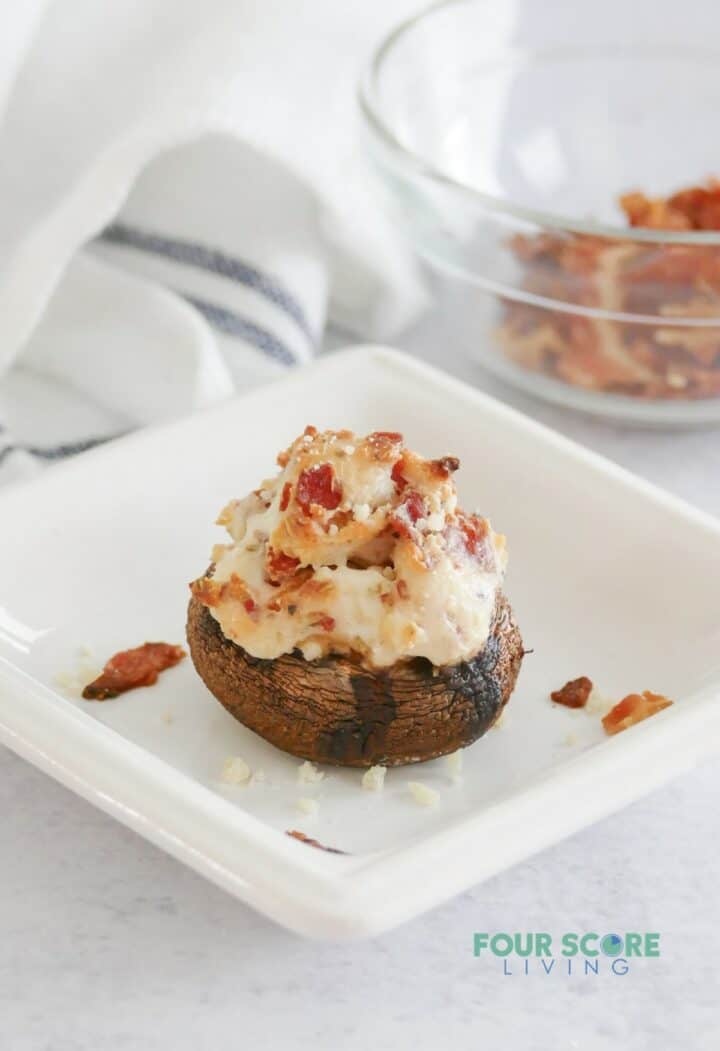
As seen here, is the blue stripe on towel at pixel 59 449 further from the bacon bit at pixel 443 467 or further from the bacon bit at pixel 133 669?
the bacon bit at pixel 443 467

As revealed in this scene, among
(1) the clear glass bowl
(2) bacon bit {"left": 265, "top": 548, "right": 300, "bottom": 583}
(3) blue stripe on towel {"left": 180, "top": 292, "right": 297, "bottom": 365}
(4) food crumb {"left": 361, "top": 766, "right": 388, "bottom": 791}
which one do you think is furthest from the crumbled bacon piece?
(3) blue stripe on towel {"left": 180, "top": 292, "right": 297, "bottom": 365}

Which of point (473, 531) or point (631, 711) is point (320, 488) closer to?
point (473, 531)

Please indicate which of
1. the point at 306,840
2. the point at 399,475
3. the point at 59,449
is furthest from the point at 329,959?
the point at 59,449

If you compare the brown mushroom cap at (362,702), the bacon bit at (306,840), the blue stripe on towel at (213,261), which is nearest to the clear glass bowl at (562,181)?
the blue stripe on towel at (213,261)

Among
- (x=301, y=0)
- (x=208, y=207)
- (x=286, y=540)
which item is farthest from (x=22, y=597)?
(x=301, y=0)

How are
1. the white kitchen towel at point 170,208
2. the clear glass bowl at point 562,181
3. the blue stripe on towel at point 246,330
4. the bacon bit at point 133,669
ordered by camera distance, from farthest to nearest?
the blue stripe on towel at point 246,330
the white kitchen towel at point 170,208
the clear glass bowl at point 562,181
the bacon bit at point 133,669

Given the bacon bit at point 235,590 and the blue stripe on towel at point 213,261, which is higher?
the bacon bit at point 235,590

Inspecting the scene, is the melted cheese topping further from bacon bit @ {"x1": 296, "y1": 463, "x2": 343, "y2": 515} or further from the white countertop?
the white countertop
